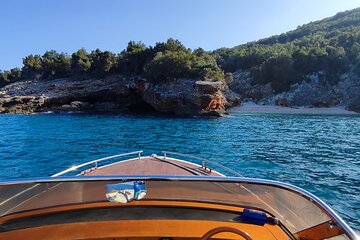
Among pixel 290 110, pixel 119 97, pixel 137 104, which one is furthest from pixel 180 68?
pixel 290 110

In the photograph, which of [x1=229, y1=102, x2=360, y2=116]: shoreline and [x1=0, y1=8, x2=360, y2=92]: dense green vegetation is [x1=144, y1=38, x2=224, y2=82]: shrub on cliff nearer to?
[x1=0, y1=8, x2=360, y2=92]: dense green vegetation

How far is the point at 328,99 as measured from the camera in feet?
137

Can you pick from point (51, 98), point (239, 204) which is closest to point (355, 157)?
point (239, 204)

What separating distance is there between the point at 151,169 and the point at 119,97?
3642 centimetres

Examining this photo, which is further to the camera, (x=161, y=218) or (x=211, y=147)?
(x=211, y=147)

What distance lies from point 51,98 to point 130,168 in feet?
122

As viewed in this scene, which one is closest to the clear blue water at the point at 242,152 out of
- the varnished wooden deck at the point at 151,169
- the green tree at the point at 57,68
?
the varnished wooden deck at the point at 151,169

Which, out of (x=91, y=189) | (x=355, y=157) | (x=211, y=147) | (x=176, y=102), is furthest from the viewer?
(x=176, y=102)

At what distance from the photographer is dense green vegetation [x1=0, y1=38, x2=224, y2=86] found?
116 feet

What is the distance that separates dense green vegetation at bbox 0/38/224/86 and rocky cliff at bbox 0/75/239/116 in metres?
1.50

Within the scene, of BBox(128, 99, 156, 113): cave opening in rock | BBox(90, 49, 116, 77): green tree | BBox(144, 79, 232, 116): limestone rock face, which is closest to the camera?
BBox(144, 79, 232, 116): limestone rock face

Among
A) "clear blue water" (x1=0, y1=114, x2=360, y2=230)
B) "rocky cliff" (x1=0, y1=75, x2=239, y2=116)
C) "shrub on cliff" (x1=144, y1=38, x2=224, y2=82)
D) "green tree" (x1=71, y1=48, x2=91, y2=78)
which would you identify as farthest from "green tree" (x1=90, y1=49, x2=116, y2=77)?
"clear blue water" (x1=0, y1=114, x2=360, y2=230)

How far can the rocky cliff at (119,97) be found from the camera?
1257 inches

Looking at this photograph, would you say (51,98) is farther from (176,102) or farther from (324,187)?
(324,187)
